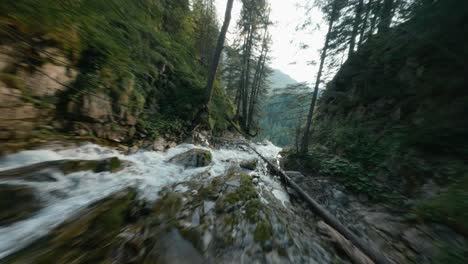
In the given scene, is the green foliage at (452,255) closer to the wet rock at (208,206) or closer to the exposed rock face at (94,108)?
the wet rock at (208,206)

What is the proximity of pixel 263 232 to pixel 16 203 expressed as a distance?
406 centimetres

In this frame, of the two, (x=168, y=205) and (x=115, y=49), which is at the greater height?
(x=115, y=49)

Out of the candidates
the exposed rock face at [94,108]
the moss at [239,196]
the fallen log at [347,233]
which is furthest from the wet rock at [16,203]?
the fallen log at [347,233]

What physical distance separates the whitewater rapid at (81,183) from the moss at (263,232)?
1.43 metres

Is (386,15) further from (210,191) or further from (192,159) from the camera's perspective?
(210,191)

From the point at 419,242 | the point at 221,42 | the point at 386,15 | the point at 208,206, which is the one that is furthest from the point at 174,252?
the point at 386,15

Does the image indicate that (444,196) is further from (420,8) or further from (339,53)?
(339,53)

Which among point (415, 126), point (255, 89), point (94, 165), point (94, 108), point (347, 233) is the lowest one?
point (347, 233)

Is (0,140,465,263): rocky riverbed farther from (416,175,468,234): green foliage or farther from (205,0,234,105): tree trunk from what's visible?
(205,0,234,105): tree trunk

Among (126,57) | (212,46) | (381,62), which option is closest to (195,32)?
(212,46)

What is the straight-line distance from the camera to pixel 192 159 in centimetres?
606

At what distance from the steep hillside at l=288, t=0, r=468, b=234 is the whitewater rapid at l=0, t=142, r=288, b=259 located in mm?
2836

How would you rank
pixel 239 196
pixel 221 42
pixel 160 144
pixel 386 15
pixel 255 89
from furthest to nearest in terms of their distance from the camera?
pixel 255 89
pixel 221 42
pixel 386 15
pixel 160 144
pixel 239 196

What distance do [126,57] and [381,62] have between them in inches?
428
